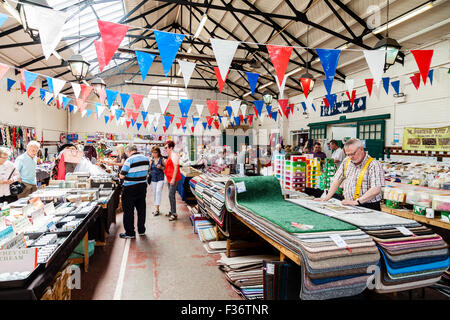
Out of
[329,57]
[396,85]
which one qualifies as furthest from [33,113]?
[396,85]

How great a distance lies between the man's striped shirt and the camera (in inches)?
154

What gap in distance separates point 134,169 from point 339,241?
10.6 feet

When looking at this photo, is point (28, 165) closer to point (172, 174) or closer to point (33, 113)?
point (172, 174)

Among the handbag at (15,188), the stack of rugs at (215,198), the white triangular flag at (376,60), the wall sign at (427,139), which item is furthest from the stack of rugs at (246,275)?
the wall sign at (427,139)

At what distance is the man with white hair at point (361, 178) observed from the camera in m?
2.50

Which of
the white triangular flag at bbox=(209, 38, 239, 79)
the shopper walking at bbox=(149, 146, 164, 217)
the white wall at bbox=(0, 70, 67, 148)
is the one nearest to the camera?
the white triangular flag at bbox=(209, 38, 239, 79)

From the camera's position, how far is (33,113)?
1166 centimetres

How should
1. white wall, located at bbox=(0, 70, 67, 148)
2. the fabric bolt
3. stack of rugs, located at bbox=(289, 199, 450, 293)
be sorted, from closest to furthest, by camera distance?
stack of rugs, located at bbox=(289, 199, 450, 293) → the fabric bolt → white wall, located at bbox=(0, 70, 67, 148)

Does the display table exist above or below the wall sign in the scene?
below

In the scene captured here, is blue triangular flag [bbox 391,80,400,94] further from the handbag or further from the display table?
the handbag

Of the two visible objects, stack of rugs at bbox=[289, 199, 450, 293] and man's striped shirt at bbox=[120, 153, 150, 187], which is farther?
man's striped shirt at bbox=[120, 153, 150, 187]

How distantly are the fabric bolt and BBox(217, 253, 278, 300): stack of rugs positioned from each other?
3.76 feet

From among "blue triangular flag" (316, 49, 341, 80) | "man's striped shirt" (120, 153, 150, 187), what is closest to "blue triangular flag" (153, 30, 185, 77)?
"man's striped shirt" (120, 153, 150, 187)
